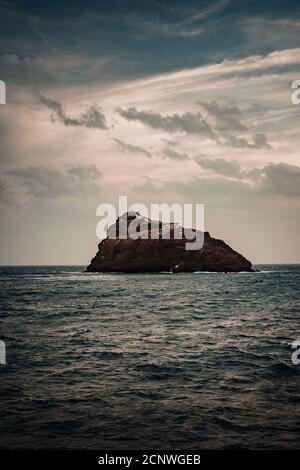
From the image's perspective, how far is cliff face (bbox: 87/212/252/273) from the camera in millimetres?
116000

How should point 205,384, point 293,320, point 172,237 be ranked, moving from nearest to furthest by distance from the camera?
1. point 205,384
2. point 293,320
3. point 172,237

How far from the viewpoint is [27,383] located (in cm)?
1252

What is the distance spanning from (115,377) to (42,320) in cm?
1434

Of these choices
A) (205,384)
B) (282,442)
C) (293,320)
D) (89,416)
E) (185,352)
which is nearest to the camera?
(282,442)

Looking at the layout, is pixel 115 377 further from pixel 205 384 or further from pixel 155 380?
pixel 205 384

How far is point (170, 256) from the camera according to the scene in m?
118
